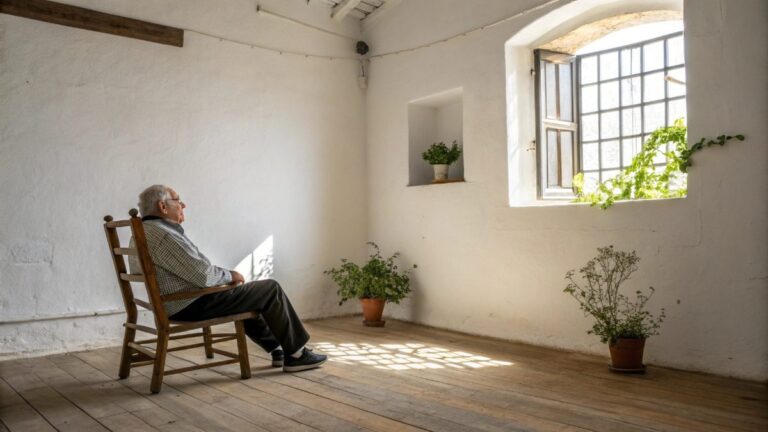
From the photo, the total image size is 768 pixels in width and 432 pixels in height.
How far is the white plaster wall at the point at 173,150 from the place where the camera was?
4.38 metres

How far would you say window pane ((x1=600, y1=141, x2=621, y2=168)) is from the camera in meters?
4.92

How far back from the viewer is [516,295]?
190 inches

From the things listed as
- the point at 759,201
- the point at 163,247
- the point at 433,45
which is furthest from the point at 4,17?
the point at 759,201

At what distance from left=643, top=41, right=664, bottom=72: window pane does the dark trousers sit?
348cm

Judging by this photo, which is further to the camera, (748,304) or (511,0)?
(511,0)

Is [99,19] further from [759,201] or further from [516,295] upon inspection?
[759,201]

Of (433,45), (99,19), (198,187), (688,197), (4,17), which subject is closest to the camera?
(688,197)

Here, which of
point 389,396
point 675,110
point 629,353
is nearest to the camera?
point 389,396

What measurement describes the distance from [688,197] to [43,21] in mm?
4861

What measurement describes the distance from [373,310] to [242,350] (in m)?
2.09

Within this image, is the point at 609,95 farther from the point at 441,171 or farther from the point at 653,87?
the point at 441,171

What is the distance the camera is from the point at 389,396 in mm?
3221

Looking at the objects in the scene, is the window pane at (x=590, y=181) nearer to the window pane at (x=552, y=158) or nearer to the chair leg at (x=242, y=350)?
the window pane at (x=552, y=158)

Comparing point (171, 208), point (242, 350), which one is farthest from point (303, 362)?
point (171, 208)
